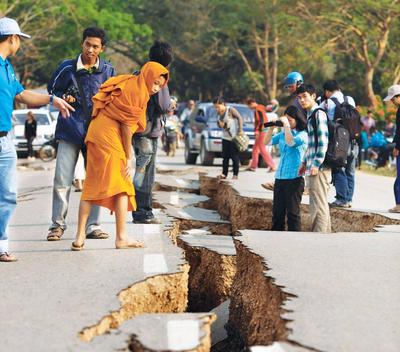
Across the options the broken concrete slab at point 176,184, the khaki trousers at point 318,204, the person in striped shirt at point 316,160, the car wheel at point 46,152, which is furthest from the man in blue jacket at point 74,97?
the car wheel at point 46,152

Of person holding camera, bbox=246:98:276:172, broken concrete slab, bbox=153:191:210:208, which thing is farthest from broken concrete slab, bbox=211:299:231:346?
person holding camera, bbox=246:98:276:172

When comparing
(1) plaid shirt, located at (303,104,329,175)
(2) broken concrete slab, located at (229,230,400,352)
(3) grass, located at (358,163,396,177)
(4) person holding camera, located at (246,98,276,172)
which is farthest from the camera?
(3) grass, located at (358,163,396,177)

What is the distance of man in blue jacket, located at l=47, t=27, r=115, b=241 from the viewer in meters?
8.70

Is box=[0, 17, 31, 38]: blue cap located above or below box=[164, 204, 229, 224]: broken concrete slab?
above

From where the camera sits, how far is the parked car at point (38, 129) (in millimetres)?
30000

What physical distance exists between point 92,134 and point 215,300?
71.3 inches

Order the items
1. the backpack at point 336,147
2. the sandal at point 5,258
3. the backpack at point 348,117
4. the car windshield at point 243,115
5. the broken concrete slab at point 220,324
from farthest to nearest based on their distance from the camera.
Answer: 1. the car windshield at point 243,115
2. the backpack at point 348,117
3. the backpack at point 336,147
4. the sandal at point 5,258
5. the broken concrete slab at point 220,324

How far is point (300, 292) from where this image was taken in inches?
243

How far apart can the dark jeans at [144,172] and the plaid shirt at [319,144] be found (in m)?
1.58

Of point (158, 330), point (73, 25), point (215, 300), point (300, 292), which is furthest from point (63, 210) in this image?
point (73, 25)

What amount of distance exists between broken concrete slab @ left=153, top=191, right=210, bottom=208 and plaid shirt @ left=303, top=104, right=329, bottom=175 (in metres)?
3.62

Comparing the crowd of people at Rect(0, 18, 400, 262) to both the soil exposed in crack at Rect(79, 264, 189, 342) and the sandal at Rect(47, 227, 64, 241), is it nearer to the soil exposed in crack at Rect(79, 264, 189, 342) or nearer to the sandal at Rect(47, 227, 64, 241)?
the sandal at Rect(47, 227, 64, 241)

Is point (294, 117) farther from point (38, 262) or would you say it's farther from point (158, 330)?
point (158, 330)

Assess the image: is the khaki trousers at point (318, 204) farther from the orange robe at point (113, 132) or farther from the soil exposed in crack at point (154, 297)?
the soil exposed in crack at point (154, 297)
